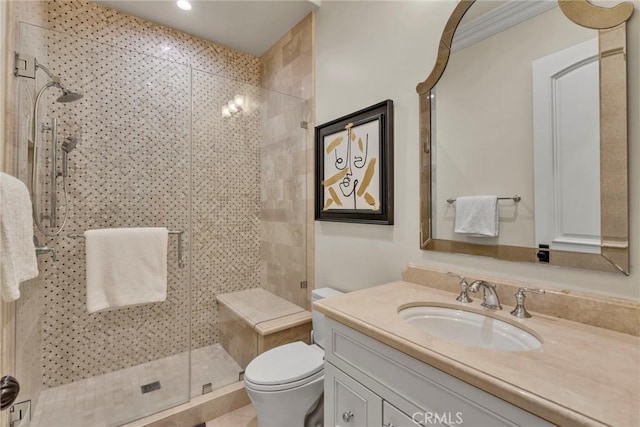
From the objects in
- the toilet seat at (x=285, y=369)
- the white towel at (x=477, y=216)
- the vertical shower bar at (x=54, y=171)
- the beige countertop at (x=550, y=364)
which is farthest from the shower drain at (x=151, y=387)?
the white towel at (x=477, y=216)

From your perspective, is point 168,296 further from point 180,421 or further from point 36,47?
point 36,47

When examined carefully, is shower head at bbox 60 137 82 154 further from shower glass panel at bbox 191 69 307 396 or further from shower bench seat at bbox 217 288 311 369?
shower bench seat at bbox 217 288 311 369

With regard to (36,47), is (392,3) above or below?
above

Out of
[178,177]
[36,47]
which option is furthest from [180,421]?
[36,47]

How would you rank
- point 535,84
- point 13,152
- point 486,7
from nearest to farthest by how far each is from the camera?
point 535,84
point 486,7
point 13,152

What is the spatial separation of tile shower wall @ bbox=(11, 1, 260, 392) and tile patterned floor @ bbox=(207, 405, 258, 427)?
27.0 inches

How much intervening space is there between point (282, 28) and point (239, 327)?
2.44m

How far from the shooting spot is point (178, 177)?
2.17 metres

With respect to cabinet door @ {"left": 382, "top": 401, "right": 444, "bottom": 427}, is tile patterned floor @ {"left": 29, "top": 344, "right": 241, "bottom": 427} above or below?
below

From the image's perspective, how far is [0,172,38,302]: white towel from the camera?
35.9 inches

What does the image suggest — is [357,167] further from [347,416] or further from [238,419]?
[238,419]

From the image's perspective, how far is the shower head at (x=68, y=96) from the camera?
1853 mm

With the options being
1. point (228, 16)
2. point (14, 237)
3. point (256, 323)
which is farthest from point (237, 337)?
point (228, 16)

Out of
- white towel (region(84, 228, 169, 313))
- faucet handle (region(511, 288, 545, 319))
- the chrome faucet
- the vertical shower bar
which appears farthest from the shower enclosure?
faucet handle (region(511, 288, 545, 319))
